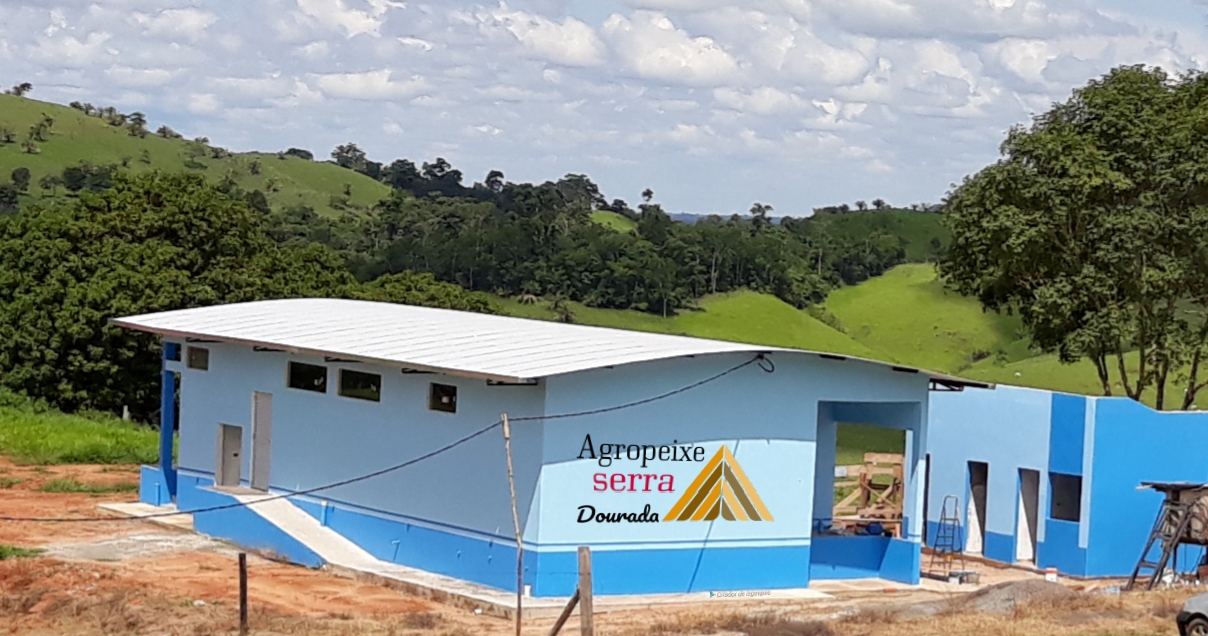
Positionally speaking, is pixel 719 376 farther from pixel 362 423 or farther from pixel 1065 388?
pixel 1065 388

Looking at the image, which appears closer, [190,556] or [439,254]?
[190,556]

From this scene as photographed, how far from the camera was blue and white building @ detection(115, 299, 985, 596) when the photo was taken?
20.4 metres

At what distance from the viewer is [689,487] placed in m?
21.1

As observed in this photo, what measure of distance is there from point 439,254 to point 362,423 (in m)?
56.0

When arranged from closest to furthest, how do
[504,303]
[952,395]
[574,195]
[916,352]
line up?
[952,395]
[504,303]
[916,352]
[574,195]

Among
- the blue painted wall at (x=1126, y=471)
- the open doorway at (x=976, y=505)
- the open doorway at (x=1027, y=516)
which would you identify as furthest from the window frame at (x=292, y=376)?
the blue painted wall at (x=1126, y=471)

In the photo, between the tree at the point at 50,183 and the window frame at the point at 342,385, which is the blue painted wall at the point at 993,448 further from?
the tree at the point at 50,183

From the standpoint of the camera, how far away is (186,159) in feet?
Result: 390

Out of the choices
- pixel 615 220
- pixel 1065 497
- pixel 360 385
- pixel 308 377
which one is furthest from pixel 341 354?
pixel 615 220

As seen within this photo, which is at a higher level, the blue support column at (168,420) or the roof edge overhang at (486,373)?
the roof edge overhang at (486,373)

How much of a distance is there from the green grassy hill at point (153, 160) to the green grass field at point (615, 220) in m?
17.5

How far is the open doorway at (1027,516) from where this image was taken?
26.4 m

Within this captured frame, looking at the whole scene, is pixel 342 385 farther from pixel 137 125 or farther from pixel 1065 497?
pixel 137 125

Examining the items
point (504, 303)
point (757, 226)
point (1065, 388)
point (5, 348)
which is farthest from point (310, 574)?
point (757, 226)
